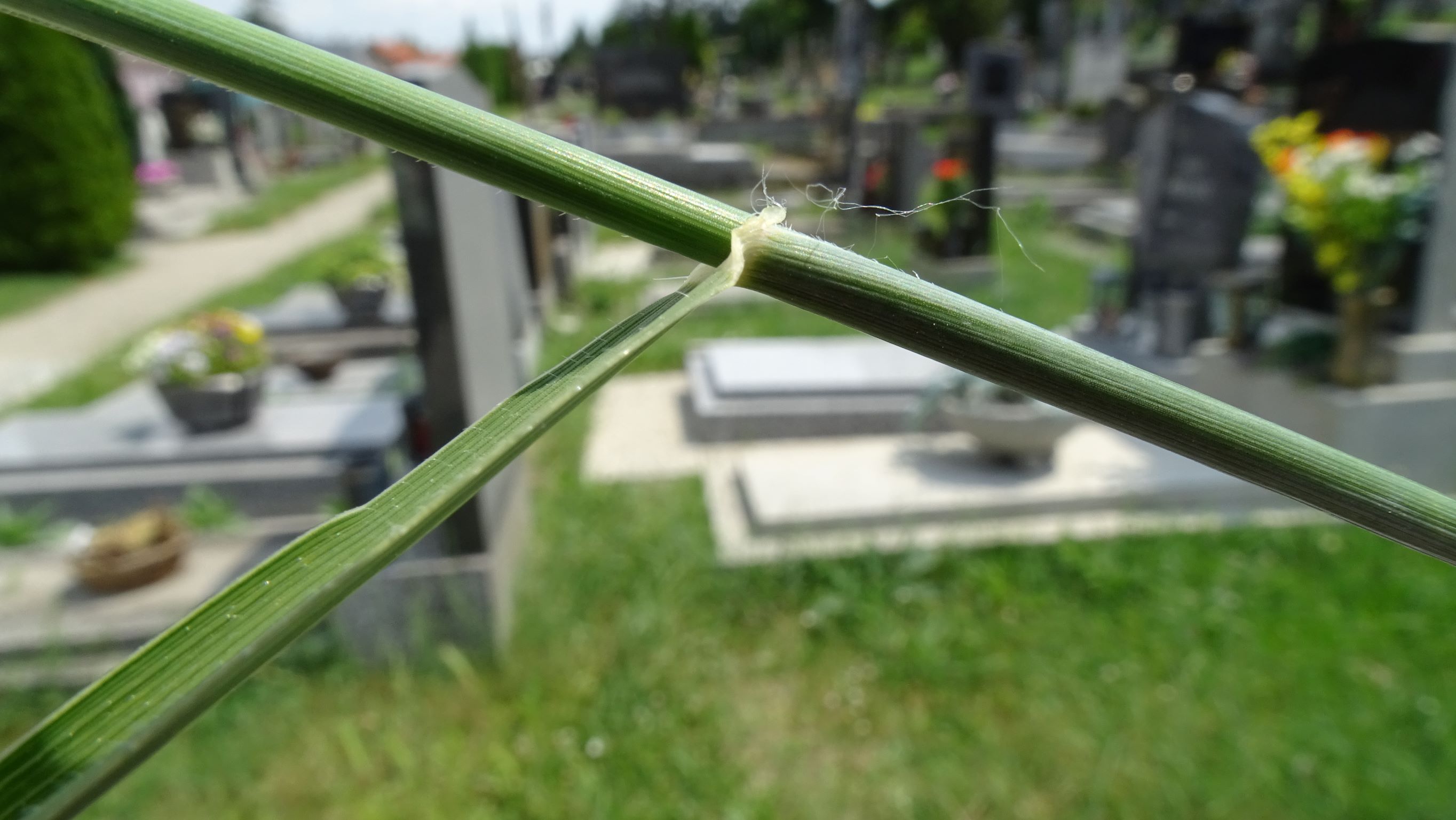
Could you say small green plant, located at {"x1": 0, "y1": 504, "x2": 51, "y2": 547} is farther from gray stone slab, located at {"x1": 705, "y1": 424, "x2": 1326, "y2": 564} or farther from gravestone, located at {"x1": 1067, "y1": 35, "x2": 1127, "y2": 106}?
gravestone, located at {"x1": 1067, "y1": 35, "x2": 1127, "y2": 106}

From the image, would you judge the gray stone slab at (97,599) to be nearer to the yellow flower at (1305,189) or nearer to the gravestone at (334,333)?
the gravestone at (334,333)

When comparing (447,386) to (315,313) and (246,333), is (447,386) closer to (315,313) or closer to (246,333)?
(246,333)

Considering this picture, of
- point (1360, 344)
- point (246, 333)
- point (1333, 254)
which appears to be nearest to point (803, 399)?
point (1333, 254)

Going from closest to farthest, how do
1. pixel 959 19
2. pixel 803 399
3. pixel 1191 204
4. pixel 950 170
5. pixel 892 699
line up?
pixel 892 699 → pixel 803 399 → pixel 1191 204 → pixel 950 170 → pixel 959 19

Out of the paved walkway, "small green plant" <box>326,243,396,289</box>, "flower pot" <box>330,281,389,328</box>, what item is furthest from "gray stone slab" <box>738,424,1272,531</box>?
the paved walkway

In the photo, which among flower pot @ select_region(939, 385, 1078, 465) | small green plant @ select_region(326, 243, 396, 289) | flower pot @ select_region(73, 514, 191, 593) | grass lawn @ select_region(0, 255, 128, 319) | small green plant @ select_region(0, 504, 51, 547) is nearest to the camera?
flower pot @ select_region(73, 514, 191, 593)
